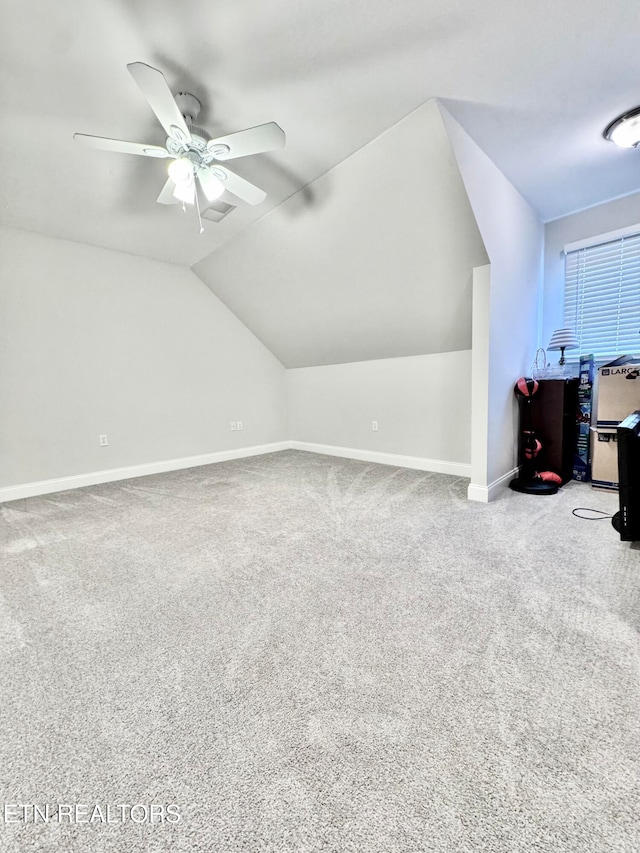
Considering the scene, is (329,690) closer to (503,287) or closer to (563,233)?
(503,287)

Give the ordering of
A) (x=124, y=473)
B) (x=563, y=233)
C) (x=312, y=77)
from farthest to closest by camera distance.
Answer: (x=124, y=473)
(x=563, y=233)
(x=312, y=77)

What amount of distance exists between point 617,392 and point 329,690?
10.1 ft

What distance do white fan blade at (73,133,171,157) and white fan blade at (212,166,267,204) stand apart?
1.05ft

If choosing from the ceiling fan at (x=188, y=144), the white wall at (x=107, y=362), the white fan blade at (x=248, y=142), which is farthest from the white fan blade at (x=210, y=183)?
the white wall at (x=107, y=362)

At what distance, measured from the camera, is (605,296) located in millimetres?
3127

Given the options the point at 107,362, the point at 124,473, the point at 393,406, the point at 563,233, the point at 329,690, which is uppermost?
the point at 563,233

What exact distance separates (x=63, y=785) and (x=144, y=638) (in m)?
0.53

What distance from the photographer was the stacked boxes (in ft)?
8.93

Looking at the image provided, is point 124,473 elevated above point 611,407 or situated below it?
below

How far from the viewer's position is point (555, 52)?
1651mm

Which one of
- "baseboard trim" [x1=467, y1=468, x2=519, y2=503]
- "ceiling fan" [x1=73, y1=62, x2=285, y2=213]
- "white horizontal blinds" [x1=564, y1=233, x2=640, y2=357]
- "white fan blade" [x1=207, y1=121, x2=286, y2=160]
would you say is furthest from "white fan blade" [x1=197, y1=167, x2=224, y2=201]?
"white horizontal blinds" [x1=564, y1=233, x2=640, y2=357]

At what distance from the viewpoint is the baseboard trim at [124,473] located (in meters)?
3.25

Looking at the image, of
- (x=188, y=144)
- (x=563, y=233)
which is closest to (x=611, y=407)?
(x=563, y=233)

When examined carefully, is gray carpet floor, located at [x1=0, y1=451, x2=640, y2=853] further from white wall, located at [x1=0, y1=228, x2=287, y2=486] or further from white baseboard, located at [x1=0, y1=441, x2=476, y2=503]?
white wall, located at [x1=0, y1=228, x2=287, y2=486]
